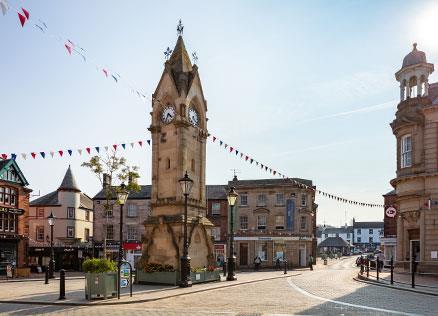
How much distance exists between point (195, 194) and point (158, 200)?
7.24 feet

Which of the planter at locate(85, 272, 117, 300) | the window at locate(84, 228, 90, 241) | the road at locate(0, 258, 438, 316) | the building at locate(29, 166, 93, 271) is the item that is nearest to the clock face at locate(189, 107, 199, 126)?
the road at locate(0, 258, 438, 316)

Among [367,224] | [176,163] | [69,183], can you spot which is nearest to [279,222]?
[69,183]

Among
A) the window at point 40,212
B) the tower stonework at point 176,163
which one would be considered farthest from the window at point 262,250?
the tower stonework at point 176,163

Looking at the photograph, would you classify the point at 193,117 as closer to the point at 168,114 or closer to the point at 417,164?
the point at 168,114

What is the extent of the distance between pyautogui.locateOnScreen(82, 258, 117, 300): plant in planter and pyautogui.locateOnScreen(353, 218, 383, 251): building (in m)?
146

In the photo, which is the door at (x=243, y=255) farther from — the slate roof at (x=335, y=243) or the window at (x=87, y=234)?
the slate roof at (x=335, y=243)

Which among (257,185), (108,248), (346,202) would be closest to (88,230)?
(108,248)

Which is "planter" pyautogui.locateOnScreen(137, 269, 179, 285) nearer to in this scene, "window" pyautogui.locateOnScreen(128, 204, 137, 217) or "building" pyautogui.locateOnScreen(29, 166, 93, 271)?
"building" pyautogui.locateOnScreen(29, 166, 93, 271)

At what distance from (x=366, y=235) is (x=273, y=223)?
107625mm

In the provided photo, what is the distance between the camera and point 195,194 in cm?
2900

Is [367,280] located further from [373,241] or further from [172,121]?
[373,241]

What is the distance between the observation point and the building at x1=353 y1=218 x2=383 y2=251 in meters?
157

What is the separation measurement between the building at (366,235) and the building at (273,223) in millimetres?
101529

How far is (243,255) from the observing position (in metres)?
62.0
